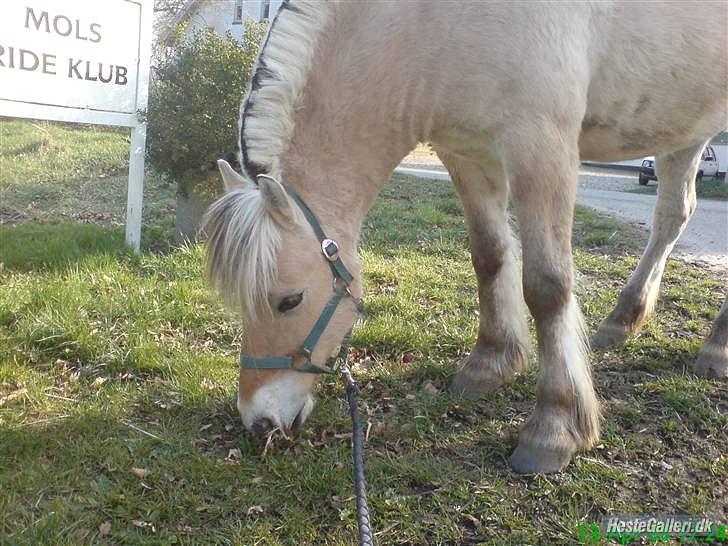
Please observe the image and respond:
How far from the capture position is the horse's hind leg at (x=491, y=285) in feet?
9.75

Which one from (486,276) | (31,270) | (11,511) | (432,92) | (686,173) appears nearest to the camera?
(11,511)

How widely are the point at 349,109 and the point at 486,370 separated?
5.07 ft

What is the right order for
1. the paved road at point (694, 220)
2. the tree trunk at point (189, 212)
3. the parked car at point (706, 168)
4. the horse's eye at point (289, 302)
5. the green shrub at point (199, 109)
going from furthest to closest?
1. the parked car at point (706, 168)
2. the paved road at point (694, 220)
3. the tree trunk at point (189, 212)
4. the green shrub at point (199, 109)
5. the horse's eye at point (289, 302)

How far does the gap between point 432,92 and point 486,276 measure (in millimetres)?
1156

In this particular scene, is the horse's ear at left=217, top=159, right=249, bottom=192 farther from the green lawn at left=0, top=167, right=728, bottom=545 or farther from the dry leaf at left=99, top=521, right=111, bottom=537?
the dry leaf at left=99, top=521, right=111, bottom=537

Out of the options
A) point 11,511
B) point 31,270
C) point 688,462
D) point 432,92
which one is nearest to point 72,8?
point 31,270

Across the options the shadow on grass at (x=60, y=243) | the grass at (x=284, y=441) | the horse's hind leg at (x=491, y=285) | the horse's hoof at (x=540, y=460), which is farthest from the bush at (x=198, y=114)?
the horse's hoof at (x=540, y=460)

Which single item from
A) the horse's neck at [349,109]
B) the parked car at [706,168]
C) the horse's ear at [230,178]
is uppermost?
the parked car at [706,168]

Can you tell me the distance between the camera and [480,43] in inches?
87.2

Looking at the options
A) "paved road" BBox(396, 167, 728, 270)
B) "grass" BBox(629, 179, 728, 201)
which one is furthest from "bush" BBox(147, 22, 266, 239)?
"grass" BBox(629, 179, 728, 201)

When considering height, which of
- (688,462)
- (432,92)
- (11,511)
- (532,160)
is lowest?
(11,511)

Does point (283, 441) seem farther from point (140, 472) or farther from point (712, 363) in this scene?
point (712, 363)

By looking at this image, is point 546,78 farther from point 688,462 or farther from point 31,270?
point 31,270

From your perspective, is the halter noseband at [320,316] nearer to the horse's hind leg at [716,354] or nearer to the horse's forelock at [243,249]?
the horse's forelock at [243,249]
